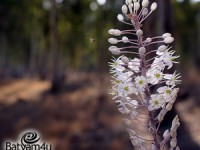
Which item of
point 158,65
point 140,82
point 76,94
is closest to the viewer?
point 140,82

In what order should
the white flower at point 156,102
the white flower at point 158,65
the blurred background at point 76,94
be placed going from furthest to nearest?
1. the blurred background at point 76,94
2. the white flower at point 158,65
3. the white flower at point 156,102

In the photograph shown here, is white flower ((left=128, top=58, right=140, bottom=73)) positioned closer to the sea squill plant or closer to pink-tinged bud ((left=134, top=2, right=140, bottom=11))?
the sea squill plant

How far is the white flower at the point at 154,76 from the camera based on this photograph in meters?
3.26

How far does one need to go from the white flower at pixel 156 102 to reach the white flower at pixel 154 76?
120 millimetres

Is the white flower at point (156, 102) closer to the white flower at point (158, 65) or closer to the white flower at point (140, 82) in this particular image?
the white flower at point (140, 82)

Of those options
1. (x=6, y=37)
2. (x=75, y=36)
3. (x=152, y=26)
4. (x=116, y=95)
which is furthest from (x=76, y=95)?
(x=116, y=95)

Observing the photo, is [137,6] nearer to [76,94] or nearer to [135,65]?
[135,65]

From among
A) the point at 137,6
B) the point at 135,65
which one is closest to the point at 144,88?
the point at 135,65

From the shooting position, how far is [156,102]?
324cm

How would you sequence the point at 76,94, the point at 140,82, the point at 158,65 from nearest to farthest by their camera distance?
the point at 140,82, the point at 158,65, the point at 76,94

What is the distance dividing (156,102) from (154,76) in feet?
0.70

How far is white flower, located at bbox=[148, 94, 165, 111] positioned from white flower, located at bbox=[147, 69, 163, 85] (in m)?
0.12

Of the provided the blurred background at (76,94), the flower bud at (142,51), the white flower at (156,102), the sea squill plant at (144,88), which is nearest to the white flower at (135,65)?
the sea squill plant at (144,88)

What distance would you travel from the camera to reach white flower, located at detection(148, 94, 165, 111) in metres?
3.23
